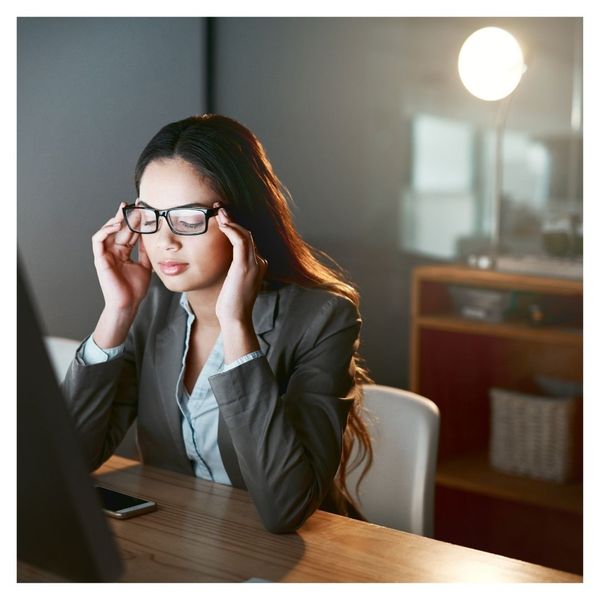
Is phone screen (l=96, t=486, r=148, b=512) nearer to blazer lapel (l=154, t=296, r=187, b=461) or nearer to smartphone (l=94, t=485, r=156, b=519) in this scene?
smartphone (l=94, t=485, r=156, b=519)

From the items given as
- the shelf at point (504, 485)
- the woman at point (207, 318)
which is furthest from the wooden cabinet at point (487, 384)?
the woman at point (207, 318)

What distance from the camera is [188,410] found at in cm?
156

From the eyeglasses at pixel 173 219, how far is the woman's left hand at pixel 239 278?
3 cm

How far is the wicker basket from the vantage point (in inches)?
102

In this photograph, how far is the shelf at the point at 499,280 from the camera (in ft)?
8.05

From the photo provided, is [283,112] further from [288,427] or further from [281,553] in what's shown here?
[281,553]

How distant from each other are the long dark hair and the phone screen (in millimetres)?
406

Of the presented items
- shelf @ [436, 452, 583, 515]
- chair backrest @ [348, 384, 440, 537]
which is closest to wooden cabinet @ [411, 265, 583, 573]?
shelf @ [436, 452, 583, 515]

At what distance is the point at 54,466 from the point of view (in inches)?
34.7

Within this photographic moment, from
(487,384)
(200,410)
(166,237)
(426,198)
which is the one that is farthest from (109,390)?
(426,198)

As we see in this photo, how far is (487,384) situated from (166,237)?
173cm

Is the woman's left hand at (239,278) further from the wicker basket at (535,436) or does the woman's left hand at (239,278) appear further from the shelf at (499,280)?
the wicker basket at (535,436)
